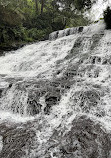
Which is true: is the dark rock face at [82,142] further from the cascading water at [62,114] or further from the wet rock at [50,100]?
the wet rock at [50,100]

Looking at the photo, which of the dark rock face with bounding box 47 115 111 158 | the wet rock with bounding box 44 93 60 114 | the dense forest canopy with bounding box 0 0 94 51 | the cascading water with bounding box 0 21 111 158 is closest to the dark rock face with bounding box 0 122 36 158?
the cascading water with bounding box 0 21 111 158

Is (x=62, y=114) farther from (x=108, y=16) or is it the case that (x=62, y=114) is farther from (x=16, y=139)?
(x=108, y=16)

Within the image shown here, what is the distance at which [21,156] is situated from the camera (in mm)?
2518

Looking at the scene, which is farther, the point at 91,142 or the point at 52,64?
the point at 52,64

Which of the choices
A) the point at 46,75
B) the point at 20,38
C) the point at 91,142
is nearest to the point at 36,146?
the point at 91,142

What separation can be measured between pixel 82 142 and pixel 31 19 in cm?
1843

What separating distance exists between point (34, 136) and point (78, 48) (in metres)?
7.39

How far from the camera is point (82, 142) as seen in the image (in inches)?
106

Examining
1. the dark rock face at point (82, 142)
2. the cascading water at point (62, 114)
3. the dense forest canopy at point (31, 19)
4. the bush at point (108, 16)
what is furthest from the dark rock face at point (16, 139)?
the bush at point (108, 16)

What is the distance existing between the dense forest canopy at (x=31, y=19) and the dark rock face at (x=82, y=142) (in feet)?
33.4

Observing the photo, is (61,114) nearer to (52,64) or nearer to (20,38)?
(52,64)

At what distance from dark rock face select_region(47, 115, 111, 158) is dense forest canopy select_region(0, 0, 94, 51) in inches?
401

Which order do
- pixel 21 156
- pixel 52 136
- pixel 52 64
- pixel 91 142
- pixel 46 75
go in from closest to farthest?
pixel 21 156, pixel 91 142, pixel 52 136, pixel 46 75, pixel 52 64

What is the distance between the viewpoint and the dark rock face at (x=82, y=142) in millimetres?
2484
